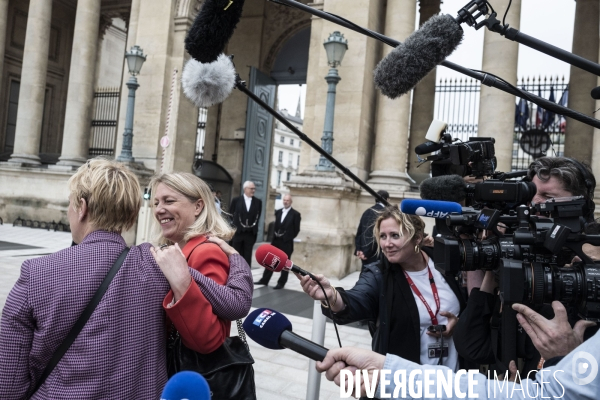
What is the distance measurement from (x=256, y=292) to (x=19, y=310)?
250 inches

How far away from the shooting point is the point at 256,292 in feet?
25.1

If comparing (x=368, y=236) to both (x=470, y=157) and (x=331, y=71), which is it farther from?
(x=470, y=157)

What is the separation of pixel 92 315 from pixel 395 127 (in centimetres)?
968

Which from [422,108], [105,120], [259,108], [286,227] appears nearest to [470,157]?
[286,227]

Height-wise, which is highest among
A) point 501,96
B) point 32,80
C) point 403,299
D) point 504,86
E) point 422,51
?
point 32,80

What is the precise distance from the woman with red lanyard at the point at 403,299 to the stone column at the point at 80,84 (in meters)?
14.7

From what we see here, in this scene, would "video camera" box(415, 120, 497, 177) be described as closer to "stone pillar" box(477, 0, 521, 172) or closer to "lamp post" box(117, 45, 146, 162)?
"stone pillar" box(477, 0, 521, 172)

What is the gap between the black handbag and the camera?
172 centimetres

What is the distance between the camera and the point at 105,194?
1667mm

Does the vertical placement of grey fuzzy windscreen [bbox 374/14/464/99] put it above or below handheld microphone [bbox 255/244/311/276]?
above

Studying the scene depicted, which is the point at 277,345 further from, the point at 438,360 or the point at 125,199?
A: the point at 438,360

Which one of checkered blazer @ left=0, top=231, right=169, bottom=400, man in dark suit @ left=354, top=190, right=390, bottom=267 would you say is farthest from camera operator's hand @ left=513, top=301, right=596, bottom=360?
man in dark suit @ left=354, top=190, right=390, bottom=267

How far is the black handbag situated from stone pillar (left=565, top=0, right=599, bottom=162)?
1311 centimetres

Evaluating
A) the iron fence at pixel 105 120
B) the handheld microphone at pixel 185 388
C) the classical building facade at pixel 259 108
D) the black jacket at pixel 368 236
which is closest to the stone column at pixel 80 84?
the classical building facade at pixel 259 108
